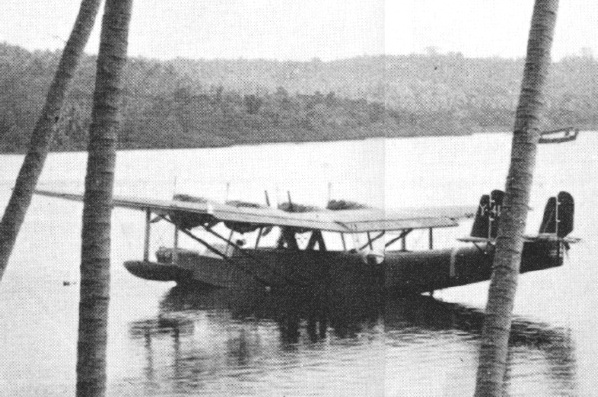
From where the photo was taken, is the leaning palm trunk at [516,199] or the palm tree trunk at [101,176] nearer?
the leaning palm trunk at [516,199]

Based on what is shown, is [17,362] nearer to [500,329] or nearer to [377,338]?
[377,338]

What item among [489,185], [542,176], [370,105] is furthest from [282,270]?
[542,176]

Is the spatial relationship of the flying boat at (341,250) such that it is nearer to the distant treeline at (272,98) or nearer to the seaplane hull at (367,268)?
the seaplane hull at (367,268)

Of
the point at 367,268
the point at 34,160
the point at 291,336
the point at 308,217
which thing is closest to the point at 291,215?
the point at 308,217

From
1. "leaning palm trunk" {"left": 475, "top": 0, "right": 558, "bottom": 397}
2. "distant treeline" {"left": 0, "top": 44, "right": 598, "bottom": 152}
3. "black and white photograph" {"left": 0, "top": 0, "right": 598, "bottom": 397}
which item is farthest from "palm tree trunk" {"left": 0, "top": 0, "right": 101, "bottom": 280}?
"distant treeline" {"left": 0, "top": 44, "right": 598, "bottom": 152}

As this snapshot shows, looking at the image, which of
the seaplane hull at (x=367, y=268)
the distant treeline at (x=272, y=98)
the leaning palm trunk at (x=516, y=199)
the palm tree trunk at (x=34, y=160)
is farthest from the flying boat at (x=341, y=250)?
the distant treeline at (x=272, y=98)

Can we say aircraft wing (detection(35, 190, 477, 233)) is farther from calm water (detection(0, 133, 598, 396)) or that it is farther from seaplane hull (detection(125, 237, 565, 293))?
calm water (detection(0, 133, 598, 396))
